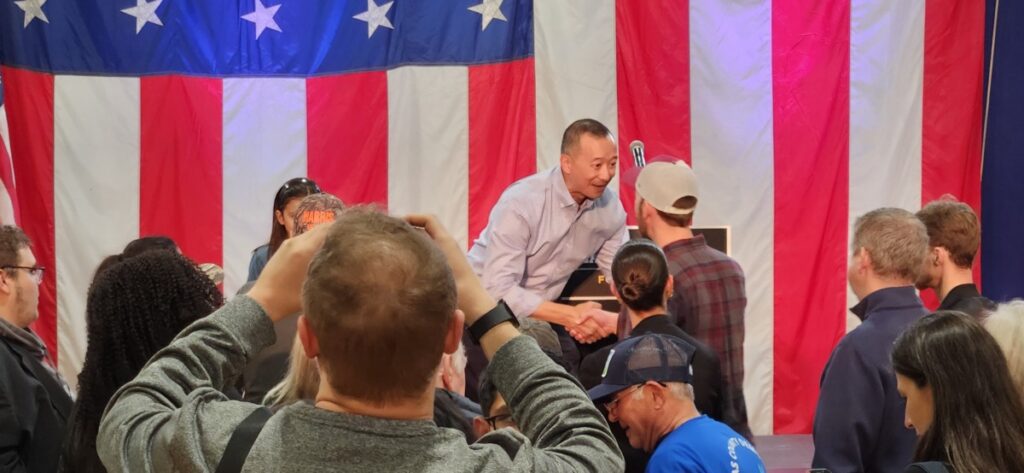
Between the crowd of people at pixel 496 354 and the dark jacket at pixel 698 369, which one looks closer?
the crowd of people at pixel 496 354

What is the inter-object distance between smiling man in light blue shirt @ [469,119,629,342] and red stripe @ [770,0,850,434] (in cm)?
232

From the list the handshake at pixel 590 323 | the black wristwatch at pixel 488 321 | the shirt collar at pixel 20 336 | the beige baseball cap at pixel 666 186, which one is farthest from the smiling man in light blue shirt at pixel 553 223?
the black wristwatch at pixel 488 321

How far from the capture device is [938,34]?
698cm

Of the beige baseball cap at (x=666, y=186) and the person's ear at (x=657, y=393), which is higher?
the beige baseball cap at (x=666, y=186)

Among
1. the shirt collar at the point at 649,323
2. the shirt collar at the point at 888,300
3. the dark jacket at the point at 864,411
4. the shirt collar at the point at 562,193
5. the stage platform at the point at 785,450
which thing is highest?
the shirt collar at the point at 562,193

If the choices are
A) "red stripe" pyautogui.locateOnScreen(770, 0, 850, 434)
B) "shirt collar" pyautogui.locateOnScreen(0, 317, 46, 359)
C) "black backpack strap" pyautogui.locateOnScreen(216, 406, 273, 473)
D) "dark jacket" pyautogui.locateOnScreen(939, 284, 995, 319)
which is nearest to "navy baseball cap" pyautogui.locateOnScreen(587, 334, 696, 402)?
"dark jacket" pyautogui.locateOnScreen(939, 284, 995, 319)

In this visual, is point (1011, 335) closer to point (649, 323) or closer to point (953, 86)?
point (649, 323)

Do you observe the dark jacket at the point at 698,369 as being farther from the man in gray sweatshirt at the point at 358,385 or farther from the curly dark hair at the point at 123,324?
the man in gray sweatshirt at the point at 358,385

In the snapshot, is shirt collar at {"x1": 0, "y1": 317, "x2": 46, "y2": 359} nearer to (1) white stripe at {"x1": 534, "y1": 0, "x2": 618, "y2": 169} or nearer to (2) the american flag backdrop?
(2) the american flag backdrop

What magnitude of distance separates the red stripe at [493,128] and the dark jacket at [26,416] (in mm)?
Result: 4118

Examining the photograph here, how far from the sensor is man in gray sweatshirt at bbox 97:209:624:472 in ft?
4.35

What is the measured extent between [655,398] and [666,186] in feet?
5.09

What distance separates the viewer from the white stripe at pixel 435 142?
280 inches

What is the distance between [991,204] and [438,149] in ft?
10.7
